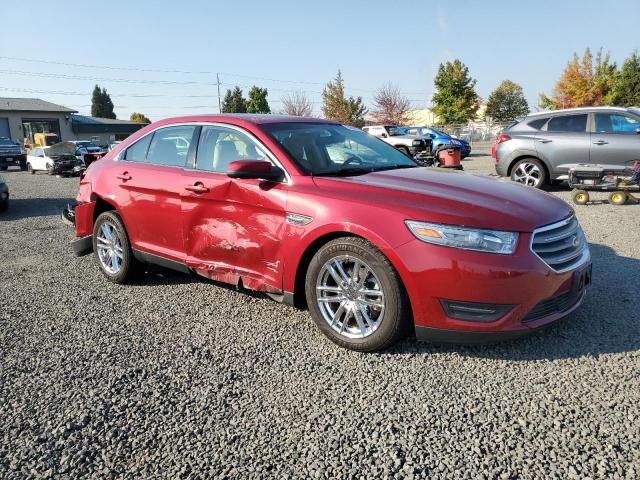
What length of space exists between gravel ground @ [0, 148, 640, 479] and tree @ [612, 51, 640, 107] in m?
44.7

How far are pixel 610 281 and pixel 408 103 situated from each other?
60.2 meters

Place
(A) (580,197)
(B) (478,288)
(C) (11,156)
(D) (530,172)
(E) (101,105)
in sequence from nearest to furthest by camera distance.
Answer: (B) (478,288) → (A) (580,197) → (D) (530,172) → (C) (11,156) → (E) (101,105)

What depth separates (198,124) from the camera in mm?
4387

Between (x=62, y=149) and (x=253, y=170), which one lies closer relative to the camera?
(x=253, y=170)

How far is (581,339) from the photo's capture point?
11.2 feet

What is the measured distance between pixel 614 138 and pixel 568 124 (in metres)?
0.87

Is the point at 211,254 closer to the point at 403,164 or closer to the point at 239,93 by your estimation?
the point at 403,164

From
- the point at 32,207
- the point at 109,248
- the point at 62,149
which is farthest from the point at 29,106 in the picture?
the point at 109,248

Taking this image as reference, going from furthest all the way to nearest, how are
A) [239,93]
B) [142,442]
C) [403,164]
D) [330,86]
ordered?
[239,93], [330,86], [403,164], [142,442]

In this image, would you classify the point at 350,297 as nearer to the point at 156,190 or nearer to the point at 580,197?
the point at 156,190

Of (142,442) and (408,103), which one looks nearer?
(142,442)

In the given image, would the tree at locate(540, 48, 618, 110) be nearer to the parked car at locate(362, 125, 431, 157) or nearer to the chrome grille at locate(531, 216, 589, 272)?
the parked car at locate(362, 125, 431, 157)

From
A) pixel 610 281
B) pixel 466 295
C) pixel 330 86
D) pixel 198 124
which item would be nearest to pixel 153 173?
pixel 198 124

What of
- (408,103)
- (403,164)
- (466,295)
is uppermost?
(408,103)
